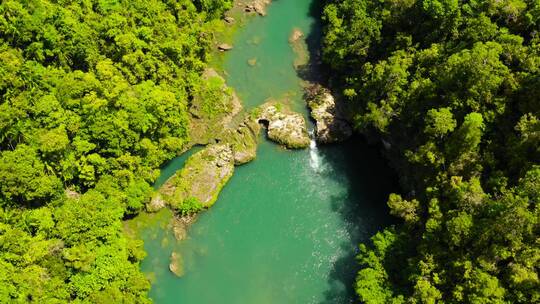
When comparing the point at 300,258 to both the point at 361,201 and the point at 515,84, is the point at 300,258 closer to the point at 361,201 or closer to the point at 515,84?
the point at 361,201

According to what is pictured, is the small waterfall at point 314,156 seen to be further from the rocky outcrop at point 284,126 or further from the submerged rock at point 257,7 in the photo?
the submerged rock at point 257,7

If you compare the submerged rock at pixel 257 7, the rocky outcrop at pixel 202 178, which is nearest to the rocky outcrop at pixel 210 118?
the rocky outcrop at pixel 202 178

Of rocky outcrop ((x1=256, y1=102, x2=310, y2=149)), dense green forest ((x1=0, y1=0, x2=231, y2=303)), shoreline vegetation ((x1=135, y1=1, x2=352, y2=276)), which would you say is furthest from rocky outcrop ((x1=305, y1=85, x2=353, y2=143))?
dense green forest ((x1=0, y1=0, x2=231, y2=303))

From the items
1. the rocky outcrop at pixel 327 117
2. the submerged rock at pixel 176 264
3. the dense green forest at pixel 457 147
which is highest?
the dense green forest at pixel 457 147

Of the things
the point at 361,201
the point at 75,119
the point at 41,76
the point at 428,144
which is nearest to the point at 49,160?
the point at 75,119

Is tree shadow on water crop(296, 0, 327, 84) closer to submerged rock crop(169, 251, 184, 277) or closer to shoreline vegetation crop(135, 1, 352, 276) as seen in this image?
shoreline vegetation crop(135, 1, 352, 276)

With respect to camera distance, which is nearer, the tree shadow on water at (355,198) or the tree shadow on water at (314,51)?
the tree shadow on water at (355,198)

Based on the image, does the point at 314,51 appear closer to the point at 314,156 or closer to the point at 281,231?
the point at 314,156
